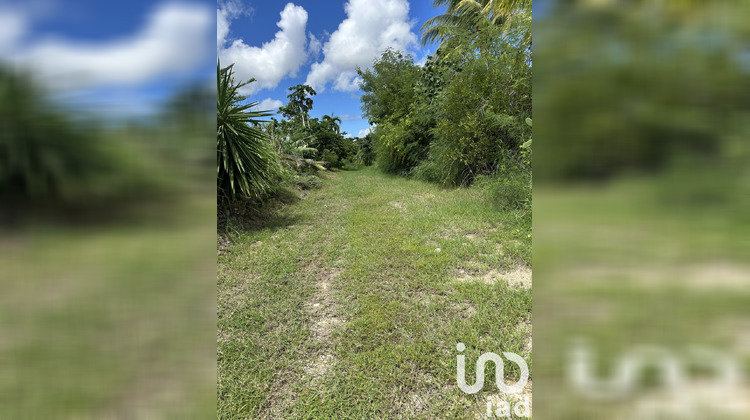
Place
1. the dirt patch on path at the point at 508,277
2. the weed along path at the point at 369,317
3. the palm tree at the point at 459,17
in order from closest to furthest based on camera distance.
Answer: the weed along path at the point at 369,317 < the dirt patch on path at the point at 508,277 < the palm tree at the point at 459,17

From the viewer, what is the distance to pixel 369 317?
7.72 feet

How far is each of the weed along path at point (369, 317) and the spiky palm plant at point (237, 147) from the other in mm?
767
